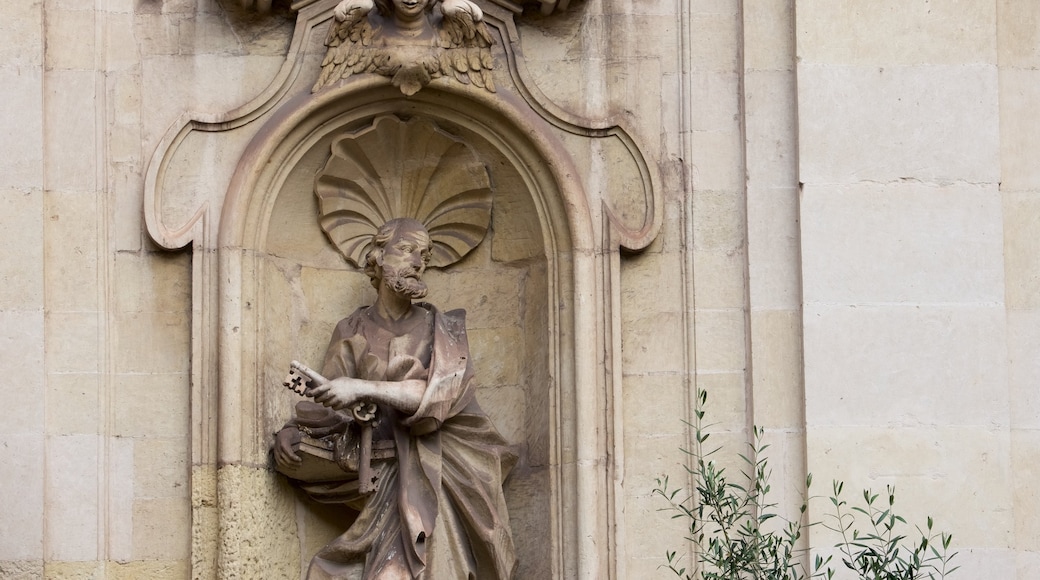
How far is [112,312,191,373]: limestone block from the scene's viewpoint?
1040cm

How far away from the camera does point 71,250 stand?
10438mm

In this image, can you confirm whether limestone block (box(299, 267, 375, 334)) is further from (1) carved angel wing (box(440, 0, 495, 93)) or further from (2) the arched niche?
(1) carved angel wing (box(440, 0, 495, 93))

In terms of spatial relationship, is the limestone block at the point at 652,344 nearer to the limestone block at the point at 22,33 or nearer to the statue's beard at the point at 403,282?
the statue's beard at the point at 403,282

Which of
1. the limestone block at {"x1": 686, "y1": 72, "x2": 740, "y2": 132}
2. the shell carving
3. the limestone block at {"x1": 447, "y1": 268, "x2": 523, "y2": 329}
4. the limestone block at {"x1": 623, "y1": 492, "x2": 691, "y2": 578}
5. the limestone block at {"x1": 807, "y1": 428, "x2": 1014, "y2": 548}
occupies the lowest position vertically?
the limestone block at {"x1": 623, "y1": 492, "x2": 691, "y2": 578}

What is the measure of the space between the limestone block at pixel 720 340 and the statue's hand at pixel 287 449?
177 cm

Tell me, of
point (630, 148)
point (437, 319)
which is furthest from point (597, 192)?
point (437, 319)

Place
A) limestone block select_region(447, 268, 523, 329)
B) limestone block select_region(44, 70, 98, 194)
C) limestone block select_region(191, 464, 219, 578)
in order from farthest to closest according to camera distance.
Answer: limestone block select_region(447, 268, 523, 329), limestone block select_region(44, 70, 98, 194), limestone block select_region(191, 464, 219, 578)

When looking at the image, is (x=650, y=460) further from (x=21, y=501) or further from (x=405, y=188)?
(x=21, y=501)

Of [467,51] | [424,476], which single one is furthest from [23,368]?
[467,51]

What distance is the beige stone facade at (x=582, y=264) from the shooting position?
10.2 metres

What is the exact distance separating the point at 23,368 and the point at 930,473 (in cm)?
389

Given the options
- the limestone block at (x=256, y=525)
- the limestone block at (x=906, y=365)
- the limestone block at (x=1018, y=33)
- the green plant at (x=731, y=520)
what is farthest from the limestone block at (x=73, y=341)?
the limestone block at (x=1018, y=33)

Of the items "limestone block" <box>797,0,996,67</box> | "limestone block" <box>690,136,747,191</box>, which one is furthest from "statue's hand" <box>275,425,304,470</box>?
"limestone block" <box>797,0,996,67</box>

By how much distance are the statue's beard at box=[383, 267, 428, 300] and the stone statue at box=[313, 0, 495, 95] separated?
794mm
